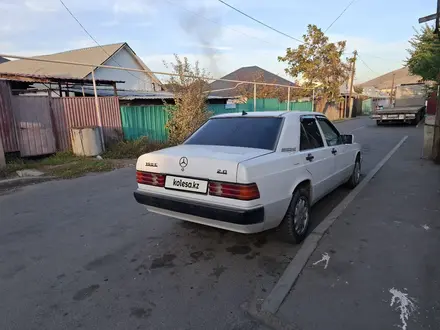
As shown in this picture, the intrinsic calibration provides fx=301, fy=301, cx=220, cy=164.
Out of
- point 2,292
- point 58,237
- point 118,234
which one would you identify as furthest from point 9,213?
point 2,292

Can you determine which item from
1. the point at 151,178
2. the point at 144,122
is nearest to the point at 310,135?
the point at 151,178

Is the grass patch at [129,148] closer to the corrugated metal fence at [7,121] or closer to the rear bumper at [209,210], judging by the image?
the corrugated metal fence at [7,121]

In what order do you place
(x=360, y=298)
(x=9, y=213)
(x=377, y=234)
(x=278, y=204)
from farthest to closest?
1. (x=9, y=213)
2. (x=377, y=234)
3. (x=278, y=204)
4. (x=360, y=298)

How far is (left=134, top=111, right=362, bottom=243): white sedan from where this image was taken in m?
2.96

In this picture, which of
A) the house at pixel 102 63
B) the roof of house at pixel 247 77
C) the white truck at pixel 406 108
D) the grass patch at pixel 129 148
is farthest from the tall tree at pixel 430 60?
the roof of house at pixel 247 77

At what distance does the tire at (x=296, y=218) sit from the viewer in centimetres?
344

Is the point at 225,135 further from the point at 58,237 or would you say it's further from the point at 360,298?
the point at 58,237

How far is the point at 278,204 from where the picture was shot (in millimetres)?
3203

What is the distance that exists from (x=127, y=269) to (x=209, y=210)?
1.07 m

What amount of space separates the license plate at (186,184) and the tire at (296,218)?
1.03 m

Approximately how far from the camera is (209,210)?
10.1 ft

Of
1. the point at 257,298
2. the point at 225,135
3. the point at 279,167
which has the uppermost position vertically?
the point at 225,135

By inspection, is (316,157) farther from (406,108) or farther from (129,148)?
(406,108)

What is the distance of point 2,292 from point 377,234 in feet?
13.5
